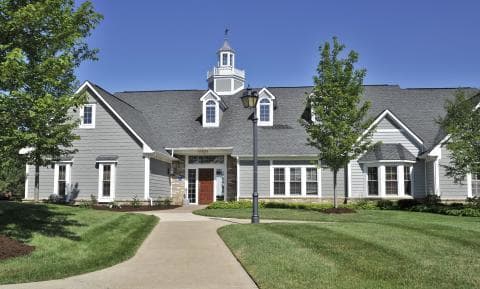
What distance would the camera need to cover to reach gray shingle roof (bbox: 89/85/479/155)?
28422 millimetres

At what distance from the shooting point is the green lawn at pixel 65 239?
893 cm

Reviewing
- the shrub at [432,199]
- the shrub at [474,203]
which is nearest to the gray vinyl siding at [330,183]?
the shrub at [432,199]

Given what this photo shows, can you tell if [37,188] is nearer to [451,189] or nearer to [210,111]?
[210,111]

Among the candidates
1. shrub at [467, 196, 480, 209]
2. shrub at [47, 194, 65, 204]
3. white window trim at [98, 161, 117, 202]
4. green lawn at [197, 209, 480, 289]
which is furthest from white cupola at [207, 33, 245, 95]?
green lawn at [197, 209, 480, 289]

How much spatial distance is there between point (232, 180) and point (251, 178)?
5.83ft

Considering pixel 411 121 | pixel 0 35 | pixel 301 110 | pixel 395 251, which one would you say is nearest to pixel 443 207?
pixel 411 121

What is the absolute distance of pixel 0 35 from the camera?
10.1 metres

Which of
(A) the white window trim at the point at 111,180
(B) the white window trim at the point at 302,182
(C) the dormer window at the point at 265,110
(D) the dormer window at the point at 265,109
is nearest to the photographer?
(A) the white window trim at the point at 111,180

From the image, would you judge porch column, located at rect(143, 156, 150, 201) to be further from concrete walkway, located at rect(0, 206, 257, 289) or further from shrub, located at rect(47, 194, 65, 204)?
concrete walkway, located at rect(0, 206, 257, 289)

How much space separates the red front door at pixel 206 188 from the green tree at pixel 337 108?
936 centimetres

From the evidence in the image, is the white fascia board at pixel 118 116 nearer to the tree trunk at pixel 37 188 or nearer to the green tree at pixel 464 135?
the tree trunk at pixel 37 188

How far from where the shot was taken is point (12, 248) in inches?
396

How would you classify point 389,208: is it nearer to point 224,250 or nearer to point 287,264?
point 224,250

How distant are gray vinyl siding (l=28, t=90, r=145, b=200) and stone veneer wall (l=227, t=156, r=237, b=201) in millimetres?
5461
